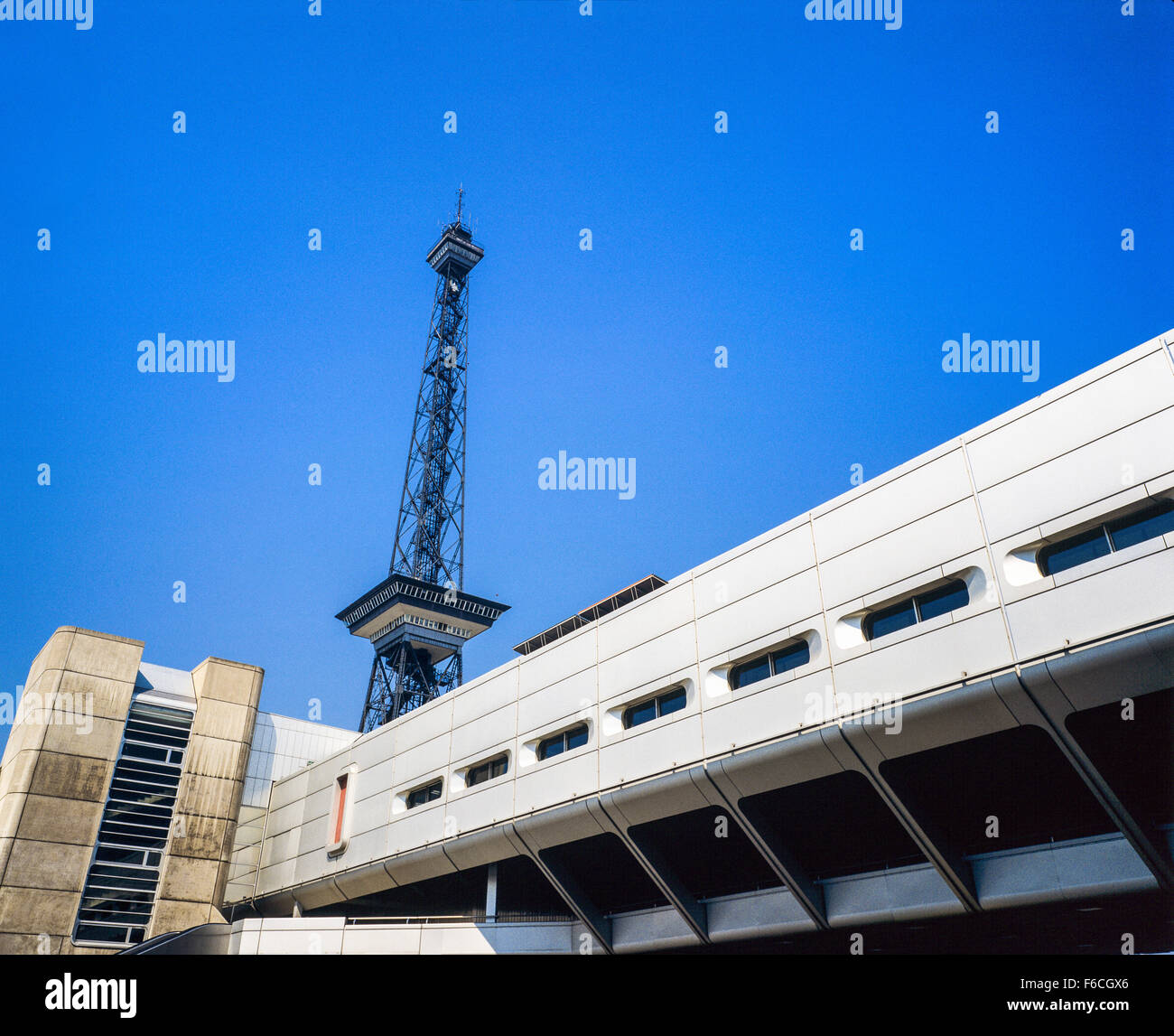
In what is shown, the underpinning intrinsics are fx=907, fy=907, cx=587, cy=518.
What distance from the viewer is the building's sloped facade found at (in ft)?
60.8

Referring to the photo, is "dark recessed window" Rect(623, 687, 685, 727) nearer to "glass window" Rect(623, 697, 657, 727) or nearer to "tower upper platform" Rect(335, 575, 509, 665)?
"glass window" Rect(623, 697, 657, 727)

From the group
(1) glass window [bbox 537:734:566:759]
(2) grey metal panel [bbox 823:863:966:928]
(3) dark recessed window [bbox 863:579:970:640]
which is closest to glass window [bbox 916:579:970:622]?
(3) dark recessed window [bbox 863:579:970:640]

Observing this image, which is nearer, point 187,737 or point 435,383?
point 187,737

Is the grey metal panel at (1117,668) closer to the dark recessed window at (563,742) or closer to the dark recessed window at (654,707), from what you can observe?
the dark recessed window at (654,707)

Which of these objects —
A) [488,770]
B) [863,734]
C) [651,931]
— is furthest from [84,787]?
[863,734]

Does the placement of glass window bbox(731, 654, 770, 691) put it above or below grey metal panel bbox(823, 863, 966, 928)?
above

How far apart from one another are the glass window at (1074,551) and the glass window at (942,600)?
1.82m

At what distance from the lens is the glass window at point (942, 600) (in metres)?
20.9

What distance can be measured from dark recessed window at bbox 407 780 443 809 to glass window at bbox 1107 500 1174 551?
2508cm
